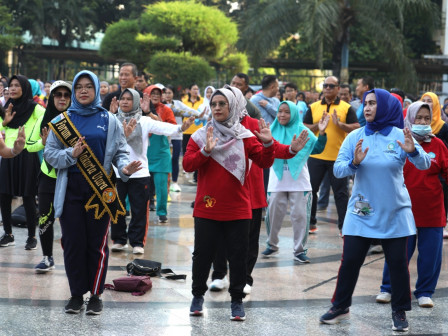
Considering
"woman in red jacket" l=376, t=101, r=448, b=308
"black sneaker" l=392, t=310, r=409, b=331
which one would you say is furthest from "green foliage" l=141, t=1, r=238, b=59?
"black sneaker" l=392, t=310, r=409, b=331

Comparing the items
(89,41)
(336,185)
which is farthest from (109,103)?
(89,41)

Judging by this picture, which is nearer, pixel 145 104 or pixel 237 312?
pixel 237 312

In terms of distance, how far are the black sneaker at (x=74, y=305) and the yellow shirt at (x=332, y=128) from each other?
4650 mm

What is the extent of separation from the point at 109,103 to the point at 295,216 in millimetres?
2568

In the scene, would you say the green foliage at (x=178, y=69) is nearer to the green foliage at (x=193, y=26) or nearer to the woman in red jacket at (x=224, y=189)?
the green foliage at (x=193, y=26)

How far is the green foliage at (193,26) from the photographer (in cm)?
2642

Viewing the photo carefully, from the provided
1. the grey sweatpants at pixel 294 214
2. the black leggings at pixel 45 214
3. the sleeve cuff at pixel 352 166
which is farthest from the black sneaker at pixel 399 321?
the black leggings at pixel 45 214

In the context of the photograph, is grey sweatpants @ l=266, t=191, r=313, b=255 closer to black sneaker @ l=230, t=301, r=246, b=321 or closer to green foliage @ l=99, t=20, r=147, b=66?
black sneaker @ l=230, t=301, r=246, b=321

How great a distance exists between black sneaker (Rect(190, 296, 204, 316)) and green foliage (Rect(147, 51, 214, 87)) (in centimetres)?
1984

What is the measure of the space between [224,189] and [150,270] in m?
1.80

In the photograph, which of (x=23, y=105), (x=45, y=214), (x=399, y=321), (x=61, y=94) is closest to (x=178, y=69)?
(x=23, y=105)

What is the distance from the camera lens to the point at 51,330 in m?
5.72

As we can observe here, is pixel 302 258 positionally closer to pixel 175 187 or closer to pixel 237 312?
pixel 237 312

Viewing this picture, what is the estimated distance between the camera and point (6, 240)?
29.5 feet
